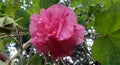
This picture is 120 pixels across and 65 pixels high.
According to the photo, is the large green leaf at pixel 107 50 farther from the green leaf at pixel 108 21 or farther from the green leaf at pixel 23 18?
the green leaf at pixel 23 18

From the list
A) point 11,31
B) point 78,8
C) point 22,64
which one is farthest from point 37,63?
point 78,8

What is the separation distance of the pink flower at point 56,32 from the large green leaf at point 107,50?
3.0 inches

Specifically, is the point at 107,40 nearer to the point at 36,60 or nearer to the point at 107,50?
the point at 107,50

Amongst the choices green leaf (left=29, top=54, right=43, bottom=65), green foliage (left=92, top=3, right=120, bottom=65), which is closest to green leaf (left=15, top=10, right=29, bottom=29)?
green leaf (left=29, top=54, right=43, bottom=65)

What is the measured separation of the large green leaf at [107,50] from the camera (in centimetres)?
77

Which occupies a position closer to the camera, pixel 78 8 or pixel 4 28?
pixel 4 28

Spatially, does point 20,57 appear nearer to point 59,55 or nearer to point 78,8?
point 59,55

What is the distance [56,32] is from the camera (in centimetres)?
70

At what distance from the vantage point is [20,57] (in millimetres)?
750

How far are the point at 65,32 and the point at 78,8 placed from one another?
0.54 metres

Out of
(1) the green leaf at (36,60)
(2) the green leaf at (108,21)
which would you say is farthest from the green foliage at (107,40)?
(1) the green leaf at (36,60)

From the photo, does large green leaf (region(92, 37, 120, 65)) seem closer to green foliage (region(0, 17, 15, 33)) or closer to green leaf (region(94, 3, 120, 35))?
green leaf (region(94, 3, 120, 35))

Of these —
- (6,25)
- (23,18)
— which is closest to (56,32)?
(6,25)

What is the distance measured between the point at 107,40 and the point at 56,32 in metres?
0.14
